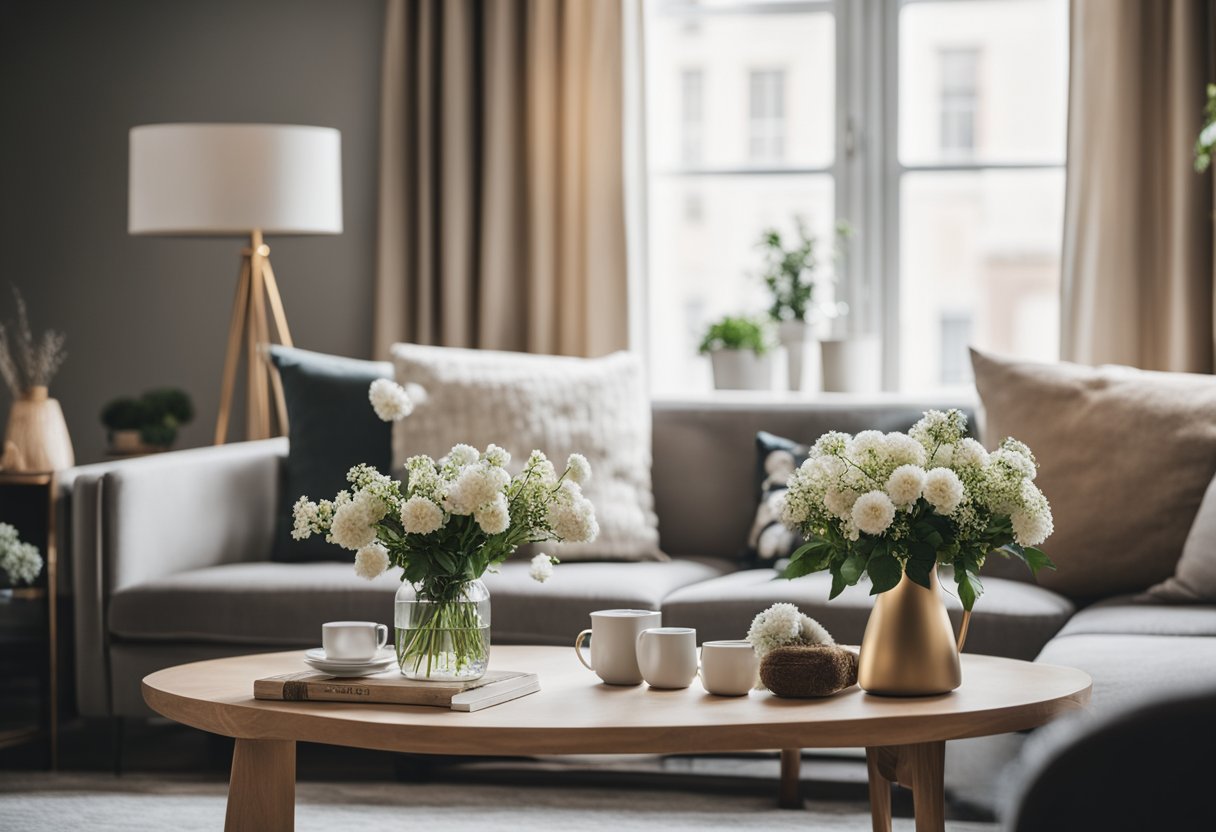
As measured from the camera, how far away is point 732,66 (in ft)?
14.8

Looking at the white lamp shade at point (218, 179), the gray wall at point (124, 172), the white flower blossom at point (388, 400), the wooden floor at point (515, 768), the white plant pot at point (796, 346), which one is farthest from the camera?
the gray wall at point (124, 172)

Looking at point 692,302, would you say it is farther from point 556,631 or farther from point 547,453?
point 556,631

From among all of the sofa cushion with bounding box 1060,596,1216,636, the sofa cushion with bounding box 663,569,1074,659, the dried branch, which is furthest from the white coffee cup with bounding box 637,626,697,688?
the dried branch

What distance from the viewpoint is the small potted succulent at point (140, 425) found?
4160mm

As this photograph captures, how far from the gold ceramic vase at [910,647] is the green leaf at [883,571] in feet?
0.16

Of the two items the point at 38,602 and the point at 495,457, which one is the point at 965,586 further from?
the point at 38,602

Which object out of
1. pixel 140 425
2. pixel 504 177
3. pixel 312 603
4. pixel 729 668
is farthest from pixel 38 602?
pixel 729 668

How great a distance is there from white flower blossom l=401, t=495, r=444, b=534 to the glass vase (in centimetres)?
11

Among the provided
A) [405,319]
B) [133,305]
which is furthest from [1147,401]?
[133,305]

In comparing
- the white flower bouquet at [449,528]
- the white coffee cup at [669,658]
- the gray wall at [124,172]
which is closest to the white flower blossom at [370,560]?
the white flower bouquet at [449,528]

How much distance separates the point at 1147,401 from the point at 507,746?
6.14ft

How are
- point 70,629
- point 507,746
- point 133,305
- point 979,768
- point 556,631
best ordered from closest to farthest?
point 507,746, point 979,768, point 556,631, point 70,629, point 133,305

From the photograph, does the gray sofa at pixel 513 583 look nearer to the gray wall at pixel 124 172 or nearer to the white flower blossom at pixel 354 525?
the white flower blossom at pixel 354 525

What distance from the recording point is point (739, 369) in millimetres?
4070
